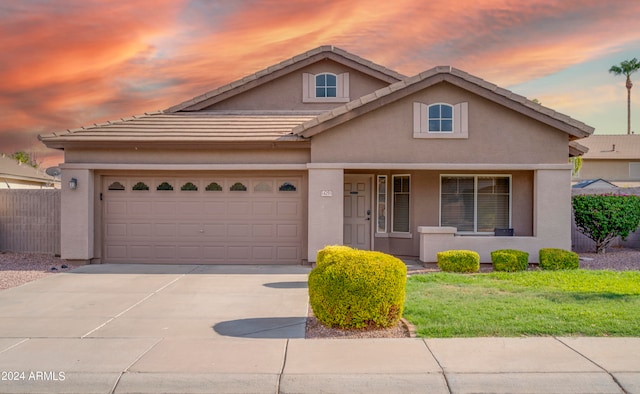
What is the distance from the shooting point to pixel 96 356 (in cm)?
629

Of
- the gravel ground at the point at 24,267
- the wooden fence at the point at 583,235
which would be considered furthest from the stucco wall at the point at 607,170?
the gravel ground at the point at 24,267

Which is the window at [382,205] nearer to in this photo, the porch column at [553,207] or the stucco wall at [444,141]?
the stucco wall at [444,141]

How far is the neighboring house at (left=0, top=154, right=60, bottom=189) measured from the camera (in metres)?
31.0

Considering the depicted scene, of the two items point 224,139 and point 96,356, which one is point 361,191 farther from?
point 96,356

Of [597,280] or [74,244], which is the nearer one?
[597,280]

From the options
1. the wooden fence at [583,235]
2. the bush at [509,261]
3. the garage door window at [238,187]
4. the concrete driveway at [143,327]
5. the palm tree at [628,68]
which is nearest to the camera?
the concrete driveway at [143,327]

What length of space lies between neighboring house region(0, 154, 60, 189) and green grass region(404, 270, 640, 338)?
1135 inches

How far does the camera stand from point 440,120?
13.4 meters

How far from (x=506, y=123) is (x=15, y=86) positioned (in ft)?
50.3

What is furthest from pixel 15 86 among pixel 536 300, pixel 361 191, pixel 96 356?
pixel 536 300

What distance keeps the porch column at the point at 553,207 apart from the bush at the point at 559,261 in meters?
0.72

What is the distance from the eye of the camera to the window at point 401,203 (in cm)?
1474

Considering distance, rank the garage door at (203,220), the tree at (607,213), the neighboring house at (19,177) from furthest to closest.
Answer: the neighboring house at (19,177) → the tree at (607,213) → the garage door at (203,220)

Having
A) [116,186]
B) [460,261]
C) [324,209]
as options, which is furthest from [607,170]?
[116,186]
